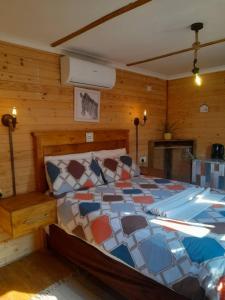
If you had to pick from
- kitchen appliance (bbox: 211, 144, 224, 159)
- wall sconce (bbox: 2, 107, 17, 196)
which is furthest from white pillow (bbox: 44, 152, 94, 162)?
kitchen appliance (bbox: 211, 144, 224, 159)

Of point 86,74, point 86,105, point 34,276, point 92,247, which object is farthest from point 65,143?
point 34,276

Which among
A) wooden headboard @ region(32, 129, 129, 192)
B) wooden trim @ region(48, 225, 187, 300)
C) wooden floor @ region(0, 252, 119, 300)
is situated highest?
wooden headboard @ region(32, 129, 129, 192)

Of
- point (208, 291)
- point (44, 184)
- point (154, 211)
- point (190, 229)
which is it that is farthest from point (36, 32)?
point (208, 291)

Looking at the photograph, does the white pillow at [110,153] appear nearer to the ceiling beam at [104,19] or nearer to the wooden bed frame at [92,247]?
the wooden bed frame at [92,247]

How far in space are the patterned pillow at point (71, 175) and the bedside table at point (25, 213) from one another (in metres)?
0.17

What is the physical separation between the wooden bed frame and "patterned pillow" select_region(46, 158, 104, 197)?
0.20 metres

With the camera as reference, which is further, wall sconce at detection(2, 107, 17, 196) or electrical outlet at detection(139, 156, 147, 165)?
electrical outlet at detection(139, 156, 147, 165)

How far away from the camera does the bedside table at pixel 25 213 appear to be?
2041 millimetres

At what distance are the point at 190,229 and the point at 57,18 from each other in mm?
1940

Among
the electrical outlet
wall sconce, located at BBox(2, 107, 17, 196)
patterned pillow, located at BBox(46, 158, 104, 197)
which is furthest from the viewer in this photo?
the electrical outlet

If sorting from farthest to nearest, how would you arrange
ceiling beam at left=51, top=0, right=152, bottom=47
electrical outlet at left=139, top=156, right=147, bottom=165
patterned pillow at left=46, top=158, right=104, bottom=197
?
electrical outlet at left=139, top=156, right=147, bottom=165
patterned pillow at left=46, top=158, right=104, bottom=197
ceiling beam at left=51, top=0, right=152, bottom=47

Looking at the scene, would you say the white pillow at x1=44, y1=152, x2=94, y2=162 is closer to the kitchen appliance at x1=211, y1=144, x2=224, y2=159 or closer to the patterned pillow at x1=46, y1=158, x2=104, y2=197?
the patterned pillow at x1=46, y1=158, x2=104, y2=197

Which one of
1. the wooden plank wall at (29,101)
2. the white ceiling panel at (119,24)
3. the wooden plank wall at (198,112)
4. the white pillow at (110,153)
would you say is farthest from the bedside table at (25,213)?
the wooden plank wall at (198,112)

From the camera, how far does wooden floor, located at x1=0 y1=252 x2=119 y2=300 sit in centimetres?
190
